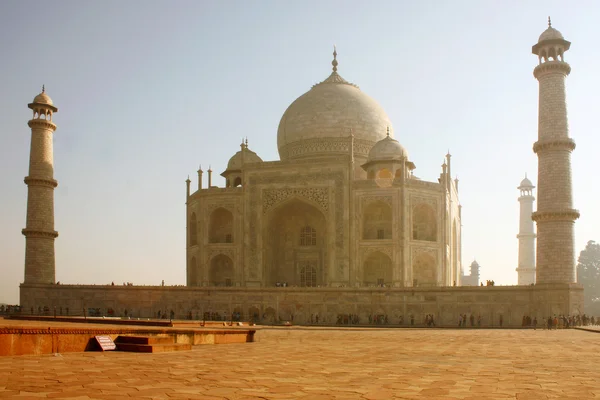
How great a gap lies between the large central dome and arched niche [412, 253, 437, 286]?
301 inches

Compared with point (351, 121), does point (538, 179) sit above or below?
below

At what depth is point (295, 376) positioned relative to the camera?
654 cm

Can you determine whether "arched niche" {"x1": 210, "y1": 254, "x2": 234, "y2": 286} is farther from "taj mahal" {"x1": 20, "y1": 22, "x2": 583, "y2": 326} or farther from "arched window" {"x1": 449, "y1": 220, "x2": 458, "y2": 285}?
"arched window" {"x1": 449, "y1": 220, "x2": 458, "y2": 285}

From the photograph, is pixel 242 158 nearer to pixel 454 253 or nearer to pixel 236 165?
pixel 236 165

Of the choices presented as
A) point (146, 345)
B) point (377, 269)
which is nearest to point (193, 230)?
point (377, 269)

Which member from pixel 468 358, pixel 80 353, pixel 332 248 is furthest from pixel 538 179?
pixel 80 353

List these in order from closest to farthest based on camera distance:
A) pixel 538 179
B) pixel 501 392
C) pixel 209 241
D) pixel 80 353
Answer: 1. pixel 501 392
2. pixel 80 353
3. pixel 538 179
4. pixel 209 241

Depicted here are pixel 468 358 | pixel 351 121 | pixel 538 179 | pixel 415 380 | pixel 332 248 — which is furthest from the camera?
pixel 351 121

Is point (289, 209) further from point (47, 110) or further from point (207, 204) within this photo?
point (47, 110)

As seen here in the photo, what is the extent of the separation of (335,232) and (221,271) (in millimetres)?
6325

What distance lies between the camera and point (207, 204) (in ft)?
112

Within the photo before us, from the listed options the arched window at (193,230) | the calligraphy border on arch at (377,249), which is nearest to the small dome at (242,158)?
the arched window at (193,230)

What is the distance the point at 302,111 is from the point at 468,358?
3033 centimetres

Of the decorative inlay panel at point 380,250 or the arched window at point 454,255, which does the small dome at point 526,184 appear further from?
the decorative inlay panel at point 380,250
